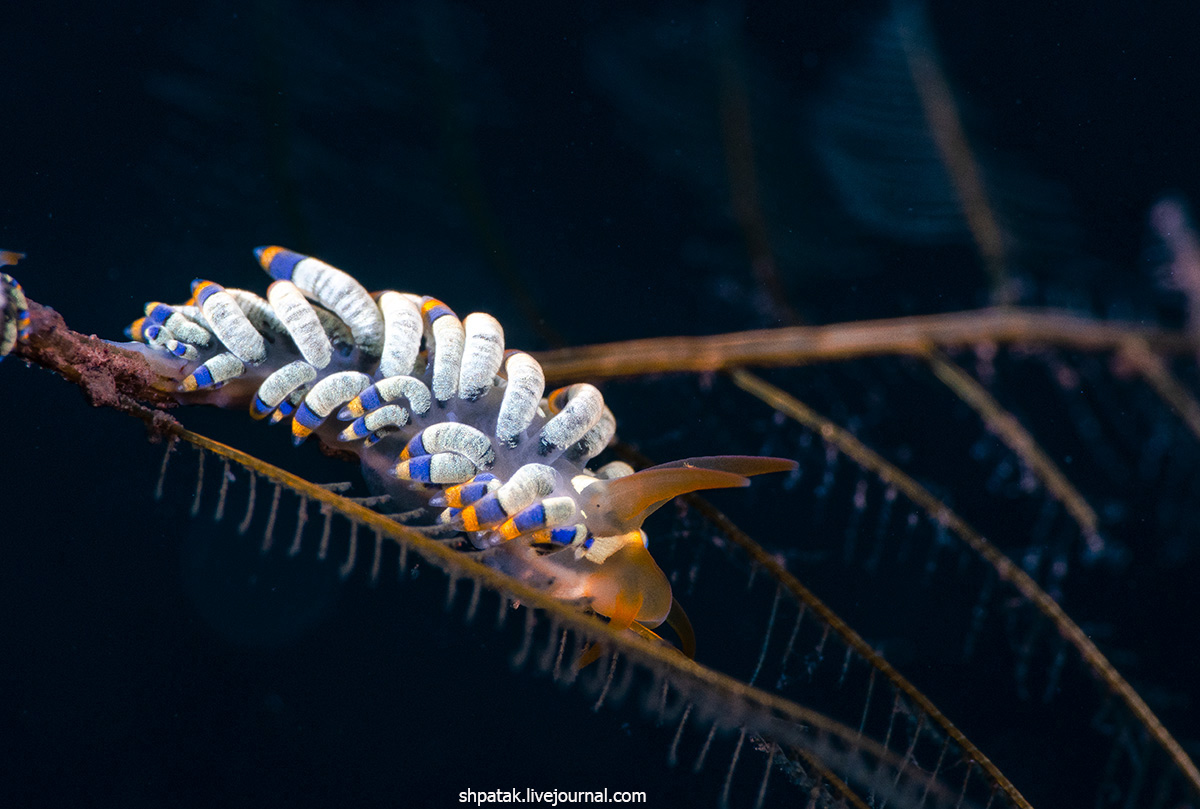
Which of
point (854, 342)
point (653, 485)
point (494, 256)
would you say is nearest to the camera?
point (854, 342)

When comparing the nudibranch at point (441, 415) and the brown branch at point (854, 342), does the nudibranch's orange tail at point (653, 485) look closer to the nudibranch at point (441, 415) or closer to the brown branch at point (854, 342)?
the nudibranch at point (441, 415)

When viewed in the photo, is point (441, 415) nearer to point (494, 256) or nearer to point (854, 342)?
point (494, 256)

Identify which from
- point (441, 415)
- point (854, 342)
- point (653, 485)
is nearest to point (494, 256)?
point (441, 415)

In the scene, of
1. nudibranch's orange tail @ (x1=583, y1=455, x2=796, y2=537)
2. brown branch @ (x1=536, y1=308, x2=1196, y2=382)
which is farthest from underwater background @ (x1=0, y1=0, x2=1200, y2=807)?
nudibranch's orange tail @ (x1=583, y1=455, x2=796, y2=537)

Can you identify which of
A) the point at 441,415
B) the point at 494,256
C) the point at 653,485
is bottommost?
the point at 653,485

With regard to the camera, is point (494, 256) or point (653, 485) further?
point (494, 256)

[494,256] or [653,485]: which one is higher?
[494,256]

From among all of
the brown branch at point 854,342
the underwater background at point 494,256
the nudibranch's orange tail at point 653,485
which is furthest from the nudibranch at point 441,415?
the underwater background at point 494,256
